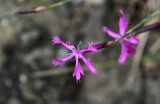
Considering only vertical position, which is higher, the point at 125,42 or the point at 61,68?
the point at 61,68

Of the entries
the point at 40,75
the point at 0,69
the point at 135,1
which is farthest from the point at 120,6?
the point at 0,69

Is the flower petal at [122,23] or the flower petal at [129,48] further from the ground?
the flower petal at [122,23]

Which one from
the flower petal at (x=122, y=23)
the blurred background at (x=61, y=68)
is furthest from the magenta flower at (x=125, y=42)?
the blurred background at (x=61, y=68)

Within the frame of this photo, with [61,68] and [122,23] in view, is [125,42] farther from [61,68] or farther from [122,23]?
[61,68]

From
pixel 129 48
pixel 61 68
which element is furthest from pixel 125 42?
pixel 61 68

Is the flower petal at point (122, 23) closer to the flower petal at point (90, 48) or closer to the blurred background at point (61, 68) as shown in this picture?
the flower petal at point (90, 48)

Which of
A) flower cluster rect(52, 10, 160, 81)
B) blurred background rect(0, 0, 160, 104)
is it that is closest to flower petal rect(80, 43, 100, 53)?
flower cluster rect(52, 10, 160, 81)

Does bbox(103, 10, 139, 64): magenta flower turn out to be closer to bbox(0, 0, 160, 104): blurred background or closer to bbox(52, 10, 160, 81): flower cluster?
bbox(52, 10, 160, 81): flower cluster

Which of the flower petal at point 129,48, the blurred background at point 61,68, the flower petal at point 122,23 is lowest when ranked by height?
the flower petal at point 129,48

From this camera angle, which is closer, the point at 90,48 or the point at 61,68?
the point at 90,48
